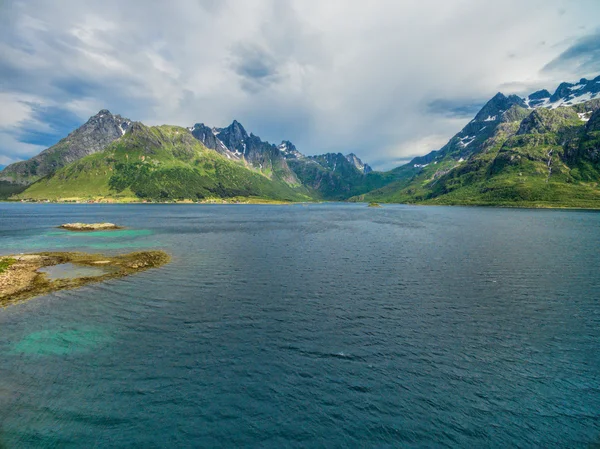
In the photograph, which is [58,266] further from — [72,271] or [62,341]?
[62,341]

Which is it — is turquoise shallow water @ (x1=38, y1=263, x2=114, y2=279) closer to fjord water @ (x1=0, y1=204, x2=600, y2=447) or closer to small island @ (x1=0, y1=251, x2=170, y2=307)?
small island @ (x1=0, y1=251, x2=170, y2=307)

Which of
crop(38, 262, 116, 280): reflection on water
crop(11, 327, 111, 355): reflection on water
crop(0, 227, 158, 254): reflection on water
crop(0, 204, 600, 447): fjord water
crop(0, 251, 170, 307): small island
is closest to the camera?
crop(0, 204, 600, 447): fjord water

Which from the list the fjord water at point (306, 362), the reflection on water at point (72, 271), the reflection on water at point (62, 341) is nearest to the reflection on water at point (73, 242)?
the reflection on water at point (72, 271)

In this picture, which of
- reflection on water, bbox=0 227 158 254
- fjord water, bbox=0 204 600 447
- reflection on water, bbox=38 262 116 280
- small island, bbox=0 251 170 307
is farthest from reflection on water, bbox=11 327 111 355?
reflection on water, bbox=0 227 158 254

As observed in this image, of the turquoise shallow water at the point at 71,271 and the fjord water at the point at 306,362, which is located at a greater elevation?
the turquoise shallow water at the point at 71,271

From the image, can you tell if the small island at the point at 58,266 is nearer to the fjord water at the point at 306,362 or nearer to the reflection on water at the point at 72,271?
the reflection on water at the point at 72,271
